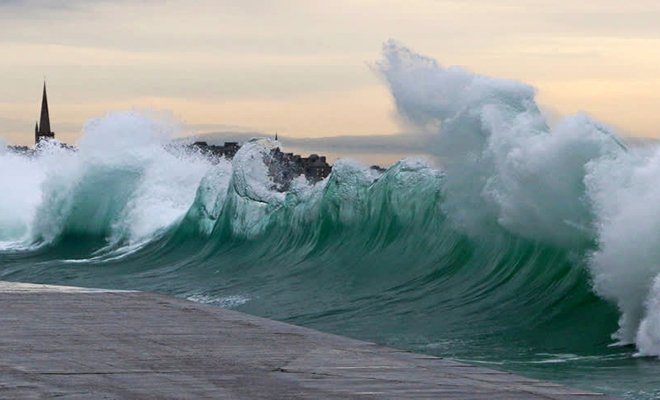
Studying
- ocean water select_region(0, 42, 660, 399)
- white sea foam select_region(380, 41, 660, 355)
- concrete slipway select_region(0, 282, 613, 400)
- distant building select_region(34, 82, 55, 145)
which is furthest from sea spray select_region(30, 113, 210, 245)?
distant building select_region(34, 82, 55, 145)

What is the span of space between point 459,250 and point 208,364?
409 inches

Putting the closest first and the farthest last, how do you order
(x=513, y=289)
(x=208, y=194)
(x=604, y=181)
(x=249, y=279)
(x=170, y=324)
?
1. (x=170, y=324)
2. (x=604, y=181)
3. (x=513, y=289)
4. (x=249, y=279)
5. (x=208, y=194)

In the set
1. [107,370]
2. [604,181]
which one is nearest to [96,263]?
[604,181]

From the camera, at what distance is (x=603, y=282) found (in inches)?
439

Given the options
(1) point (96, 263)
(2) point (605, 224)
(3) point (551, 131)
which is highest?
(3) point (551, 131)

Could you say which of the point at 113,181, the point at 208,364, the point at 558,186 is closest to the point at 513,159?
the point at 558,186

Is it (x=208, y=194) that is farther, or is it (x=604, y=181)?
(x=208, y=194)

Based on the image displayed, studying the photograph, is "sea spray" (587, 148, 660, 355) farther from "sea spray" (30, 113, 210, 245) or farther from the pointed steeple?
the pointed steeple

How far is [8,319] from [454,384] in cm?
349

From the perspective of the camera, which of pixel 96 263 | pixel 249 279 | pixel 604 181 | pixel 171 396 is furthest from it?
pixel 96 263

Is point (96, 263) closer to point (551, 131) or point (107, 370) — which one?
point (551, 131)

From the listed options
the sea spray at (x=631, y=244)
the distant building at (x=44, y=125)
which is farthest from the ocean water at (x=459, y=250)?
the distant building at (x=44, y=125)

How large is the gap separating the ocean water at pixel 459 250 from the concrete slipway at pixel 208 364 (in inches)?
66.5

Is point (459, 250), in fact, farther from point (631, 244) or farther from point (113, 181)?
point (113, 181)
